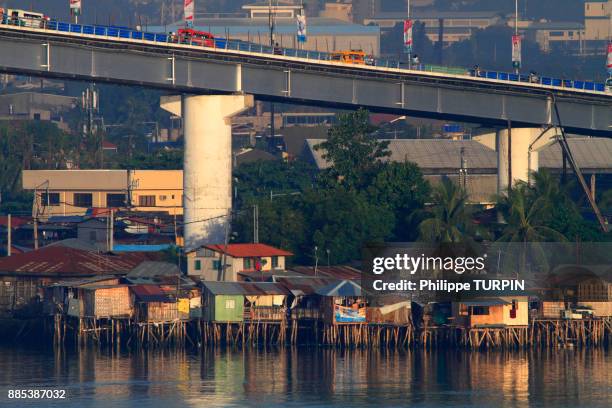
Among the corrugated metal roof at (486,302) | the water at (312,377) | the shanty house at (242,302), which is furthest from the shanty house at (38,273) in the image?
the corrugated metal roof at (486,302)

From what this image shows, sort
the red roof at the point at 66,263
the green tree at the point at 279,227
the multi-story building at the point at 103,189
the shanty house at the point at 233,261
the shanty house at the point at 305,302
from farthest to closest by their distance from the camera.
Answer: the multi-story building at the point at 103,189 → the green tree at the point at 279,227 → the red roof at the point at 66,263 → the shanty house at the point at 233,261 → the shanty house at the point at 305,302

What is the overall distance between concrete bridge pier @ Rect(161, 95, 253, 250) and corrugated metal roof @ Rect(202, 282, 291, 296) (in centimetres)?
1280

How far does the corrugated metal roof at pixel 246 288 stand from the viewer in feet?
362

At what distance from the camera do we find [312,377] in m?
97.0

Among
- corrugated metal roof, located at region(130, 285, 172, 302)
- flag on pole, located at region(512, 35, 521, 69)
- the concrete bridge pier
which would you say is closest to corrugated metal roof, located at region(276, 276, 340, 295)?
corrugated metal roof, located at region(130, 285, 172, 302)

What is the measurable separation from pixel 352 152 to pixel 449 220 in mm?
23776

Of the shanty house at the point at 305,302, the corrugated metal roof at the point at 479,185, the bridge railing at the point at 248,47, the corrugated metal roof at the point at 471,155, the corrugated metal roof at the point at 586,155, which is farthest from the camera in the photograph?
the corrugated metal roof at the point at 471,155

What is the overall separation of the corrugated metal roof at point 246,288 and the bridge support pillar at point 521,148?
3135 cm

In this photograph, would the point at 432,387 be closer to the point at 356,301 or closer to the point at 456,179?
the point at 356,301

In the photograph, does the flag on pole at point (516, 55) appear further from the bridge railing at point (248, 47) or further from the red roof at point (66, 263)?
the red roof at point (66, 263)

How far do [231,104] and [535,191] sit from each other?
79.1 feet

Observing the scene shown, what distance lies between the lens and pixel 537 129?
13750 centimetres

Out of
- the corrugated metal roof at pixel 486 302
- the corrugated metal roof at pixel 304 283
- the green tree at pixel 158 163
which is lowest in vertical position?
the corrugated metal roof at pixel 486 302

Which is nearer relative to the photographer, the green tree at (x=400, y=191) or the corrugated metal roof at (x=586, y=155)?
the green tree at (x=400, y=191)
